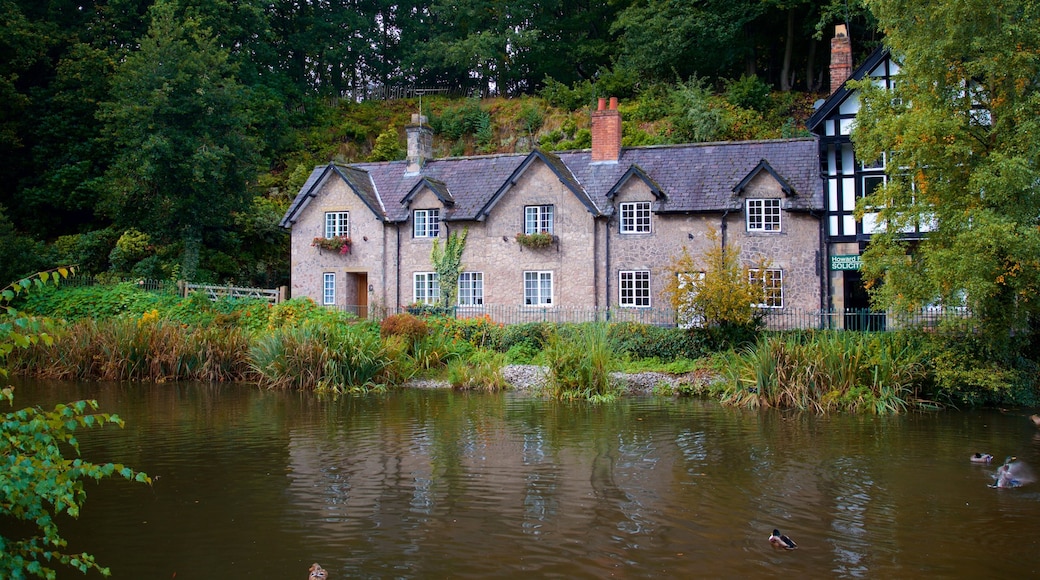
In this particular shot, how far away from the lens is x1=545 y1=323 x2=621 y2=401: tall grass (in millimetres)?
22234

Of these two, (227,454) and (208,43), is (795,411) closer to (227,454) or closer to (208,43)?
(227,454)

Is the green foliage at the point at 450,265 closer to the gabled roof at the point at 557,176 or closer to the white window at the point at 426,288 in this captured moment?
the white window at the point at 426,288

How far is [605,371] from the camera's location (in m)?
22.4

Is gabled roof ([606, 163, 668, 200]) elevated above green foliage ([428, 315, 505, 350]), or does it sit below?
above

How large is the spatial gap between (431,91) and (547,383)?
36402 mm

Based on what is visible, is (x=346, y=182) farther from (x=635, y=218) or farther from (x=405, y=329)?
(x=635, y=218)

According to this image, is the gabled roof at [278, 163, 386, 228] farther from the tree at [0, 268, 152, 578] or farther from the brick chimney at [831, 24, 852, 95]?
the tree at [0, 268, 152, 578]

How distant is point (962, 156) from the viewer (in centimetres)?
1994

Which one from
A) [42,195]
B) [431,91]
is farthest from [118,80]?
[431,91]

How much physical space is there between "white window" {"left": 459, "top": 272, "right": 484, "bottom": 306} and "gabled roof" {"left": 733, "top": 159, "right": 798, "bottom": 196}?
10.2 metres

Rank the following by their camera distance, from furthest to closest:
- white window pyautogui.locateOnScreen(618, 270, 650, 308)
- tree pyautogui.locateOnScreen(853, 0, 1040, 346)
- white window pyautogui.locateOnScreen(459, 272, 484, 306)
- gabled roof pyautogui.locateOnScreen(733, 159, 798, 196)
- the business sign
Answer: white window pyautogui.locateOnScreen(459, 272, 484, 306) < white window pyautogui.locateOnScreen(618, 270, 650, 308) < gabled roof pyautogui.locateOnScreen(733, 159, 798, 196) < the business sign < tree pyautogui.locateOnScreen(853, 0, 1040, 346)

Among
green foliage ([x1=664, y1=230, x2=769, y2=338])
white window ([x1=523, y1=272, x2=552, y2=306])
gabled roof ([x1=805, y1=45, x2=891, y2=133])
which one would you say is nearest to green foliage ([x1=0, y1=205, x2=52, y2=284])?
white window ([x1=523, y1=272, x2=552, y2=306])

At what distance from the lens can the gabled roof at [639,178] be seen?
101ft

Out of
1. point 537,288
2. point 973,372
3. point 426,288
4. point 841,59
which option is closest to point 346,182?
point 426,288
